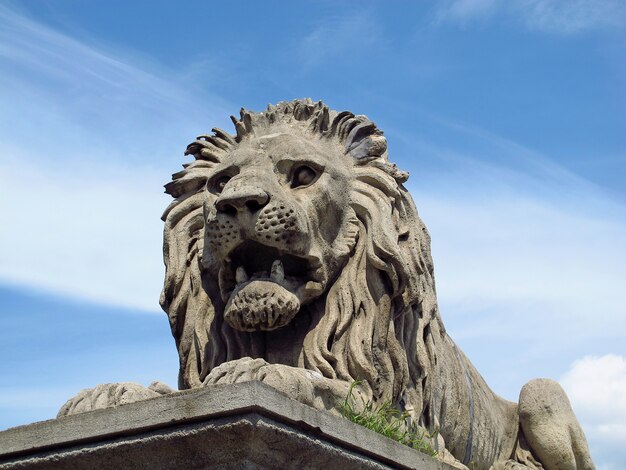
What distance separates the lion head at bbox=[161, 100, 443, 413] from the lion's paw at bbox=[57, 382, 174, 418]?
37.5 inches

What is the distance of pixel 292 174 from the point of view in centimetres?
606

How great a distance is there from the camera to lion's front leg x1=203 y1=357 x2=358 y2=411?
4.77 meters

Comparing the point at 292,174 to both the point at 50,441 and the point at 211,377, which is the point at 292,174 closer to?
the point at 211,377

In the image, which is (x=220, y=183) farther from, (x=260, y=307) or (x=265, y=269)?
(x=260, y=307)

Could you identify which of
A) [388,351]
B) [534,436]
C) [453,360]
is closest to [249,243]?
[388,351]

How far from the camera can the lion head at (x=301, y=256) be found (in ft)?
18.8

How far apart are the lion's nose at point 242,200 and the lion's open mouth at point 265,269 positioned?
0.57 ft

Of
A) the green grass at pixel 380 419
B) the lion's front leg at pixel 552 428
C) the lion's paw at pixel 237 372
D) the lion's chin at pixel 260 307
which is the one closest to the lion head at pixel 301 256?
the lion's chin at pixel 260 307

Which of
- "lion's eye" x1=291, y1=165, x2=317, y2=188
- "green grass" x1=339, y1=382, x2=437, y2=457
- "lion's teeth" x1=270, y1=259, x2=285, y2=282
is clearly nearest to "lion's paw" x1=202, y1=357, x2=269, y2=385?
"green grass" x1=339, y1=382, x2=437, y2=457

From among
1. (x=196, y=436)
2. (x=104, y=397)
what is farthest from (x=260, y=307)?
(x=196, y=436)

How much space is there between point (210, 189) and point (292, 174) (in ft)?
1.44

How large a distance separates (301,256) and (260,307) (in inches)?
12.8

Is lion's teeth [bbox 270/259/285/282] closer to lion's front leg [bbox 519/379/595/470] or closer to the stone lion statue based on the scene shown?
the stone lion statue

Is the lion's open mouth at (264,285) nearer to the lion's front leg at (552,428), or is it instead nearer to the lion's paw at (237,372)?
the lion's paw at (237,372)
